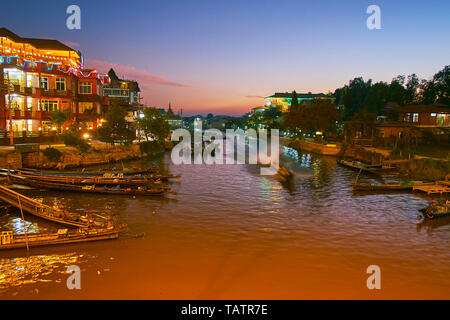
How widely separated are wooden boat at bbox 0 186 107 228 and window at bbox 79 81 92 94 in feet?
120

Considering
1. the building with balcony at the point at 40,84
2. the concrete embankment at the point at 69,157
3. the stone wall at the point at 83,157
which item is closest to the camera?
the concrete embankment at the point at 69,157

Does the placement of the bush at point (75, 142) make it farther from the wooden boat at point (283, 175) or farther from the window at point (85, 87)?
the wooden boat at point (283, 175)

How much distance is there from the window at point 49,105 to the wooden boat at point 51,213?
30052 mm

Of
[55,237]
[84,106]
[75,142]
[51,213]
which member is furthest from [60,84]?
[55,237]

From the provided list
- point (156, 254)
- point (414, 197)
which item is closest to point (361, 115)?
point (414, 197)

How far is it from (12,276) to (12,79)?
4004 cm

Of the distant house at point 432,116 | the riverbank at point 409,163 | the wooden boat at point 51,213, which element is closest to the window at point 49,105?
the wooden boat at point 51,213

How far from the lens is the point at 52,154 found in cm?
3778

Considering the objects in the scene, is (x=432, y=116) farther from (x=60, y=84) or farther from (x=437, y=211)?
(x=60, y=84)

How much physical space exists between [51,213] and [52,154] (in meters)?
21.1

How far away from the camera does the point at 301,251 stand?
1727 centimetres

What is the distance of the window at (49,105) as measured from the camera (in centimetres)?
4738

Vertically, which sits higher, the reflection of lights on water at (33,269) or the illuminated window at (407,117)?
the illuminated window at (407,117)

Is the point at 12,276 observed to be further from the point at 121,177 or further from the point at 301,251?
the point at 121,177
